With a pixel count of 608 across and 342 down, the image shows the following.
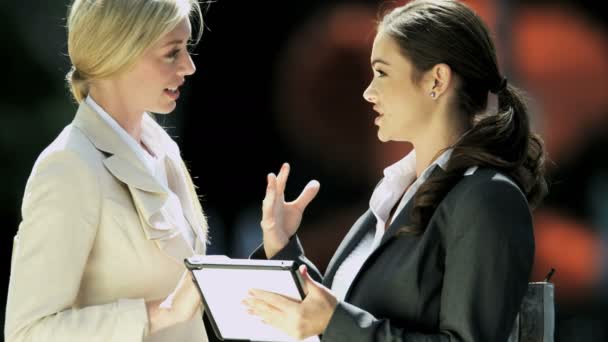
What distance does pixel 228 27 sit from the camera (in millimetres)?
4727

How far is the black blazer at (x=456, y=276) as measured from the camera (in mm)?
2137

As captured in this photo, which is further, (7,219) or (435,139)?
(7,219)

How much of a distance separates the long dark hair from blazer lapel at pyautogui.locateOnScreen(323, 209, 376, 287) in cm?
39

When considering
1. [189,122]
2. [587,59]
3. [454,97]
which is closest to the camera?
[454,97]

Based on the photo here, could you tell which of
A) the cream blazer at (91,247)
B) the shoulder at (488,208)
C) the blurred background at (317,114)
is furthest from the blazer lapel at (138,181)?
the blurred background at (317,114)

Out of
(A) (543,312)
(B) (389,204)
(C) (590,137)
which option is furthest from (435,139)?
(C) (590,137)

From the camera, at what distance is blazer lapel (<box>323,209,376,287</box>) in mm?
2631

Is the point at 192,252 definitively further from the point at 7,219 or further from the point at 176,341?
the point at 7,219

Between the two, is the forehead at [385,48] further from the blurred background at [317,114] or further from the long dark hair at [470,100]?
the blurred background at [317,114]

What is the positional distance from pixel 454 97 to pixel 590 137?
2.16m

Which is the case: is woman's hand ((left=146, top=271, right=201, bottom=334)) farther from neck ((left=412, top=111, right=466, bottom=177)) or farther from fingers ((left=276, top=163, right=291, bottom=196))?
neck ((left=412, top=111, right=466, bottom=177))

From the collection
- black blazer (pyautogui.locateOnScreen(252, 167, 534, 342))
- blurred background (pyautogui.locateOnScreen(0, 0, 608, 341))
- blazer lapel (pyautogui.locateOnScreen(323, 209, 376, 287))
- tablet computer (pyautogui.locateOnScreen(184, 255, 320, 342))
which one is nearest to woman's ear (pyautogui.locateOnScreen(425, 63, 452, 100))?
black blazer (pyautogui.locateOnScreen(252, 167, 534, 342))

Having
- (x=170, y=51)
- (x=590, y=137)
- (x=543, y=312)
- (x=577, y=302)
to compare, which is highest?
(x=170, y=51)

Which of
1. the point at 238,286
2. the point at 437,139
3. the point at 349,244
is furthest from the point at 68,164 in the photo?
the point at 437,139
